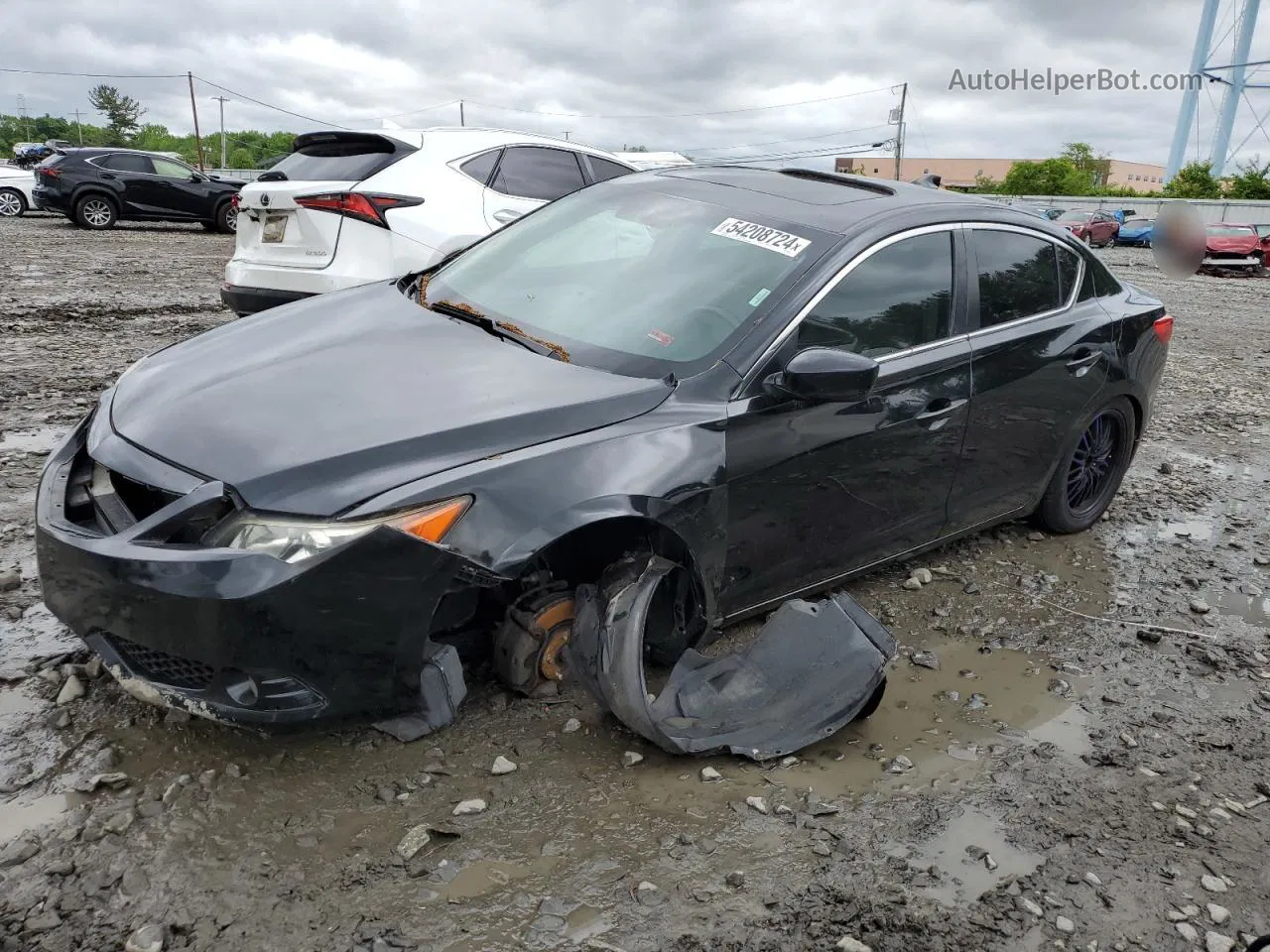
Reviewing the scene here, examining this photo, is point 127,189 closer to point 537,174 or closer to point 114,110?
point 537,174

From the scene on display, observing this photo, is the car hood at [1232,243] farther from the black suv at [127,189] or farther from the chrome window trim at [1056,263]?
the chrome window trim at [1056,263]

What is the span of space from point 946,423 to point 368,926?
100 inches

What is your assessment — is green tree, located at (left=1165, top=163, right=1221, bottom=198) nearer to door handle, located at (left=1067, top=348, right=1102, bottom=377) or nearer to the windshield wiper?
door handle, located at (left=1067, top=348, right=1102, bottom=377)

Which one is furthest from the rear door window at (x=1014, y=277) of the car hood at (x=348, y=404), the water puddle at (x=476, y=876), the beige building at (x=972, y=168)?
the beige building at (x=972, y=168)

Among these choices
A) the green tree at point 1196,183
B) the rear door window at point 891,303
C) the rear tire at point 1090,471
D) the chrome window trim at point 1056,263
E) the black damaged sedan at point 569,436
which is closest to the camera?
the black damaged sedan at point 569,436

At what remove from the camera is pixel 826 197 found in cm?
367

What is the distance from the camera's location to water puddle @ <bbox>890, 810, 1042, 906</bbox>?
94.5 inches

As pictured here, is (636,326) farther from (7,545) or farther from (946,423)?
(7,545)

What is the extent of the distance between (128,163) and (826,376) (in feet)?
60.1

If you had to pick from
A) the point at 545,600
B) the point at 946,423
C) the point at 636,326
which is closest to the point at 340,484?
the point at 545,600

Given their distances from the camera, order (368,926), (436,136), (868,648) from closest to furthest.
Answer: (368,926) → (868,648) → (436,136)

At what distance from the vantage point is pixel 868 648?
3.02 m

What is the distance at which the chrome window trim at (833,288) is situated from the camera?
300 cm

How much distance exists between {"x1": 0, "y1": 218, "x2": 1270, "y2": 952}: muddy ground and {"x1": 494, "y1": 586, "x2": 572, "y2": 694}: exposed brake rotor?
0.12 meters
